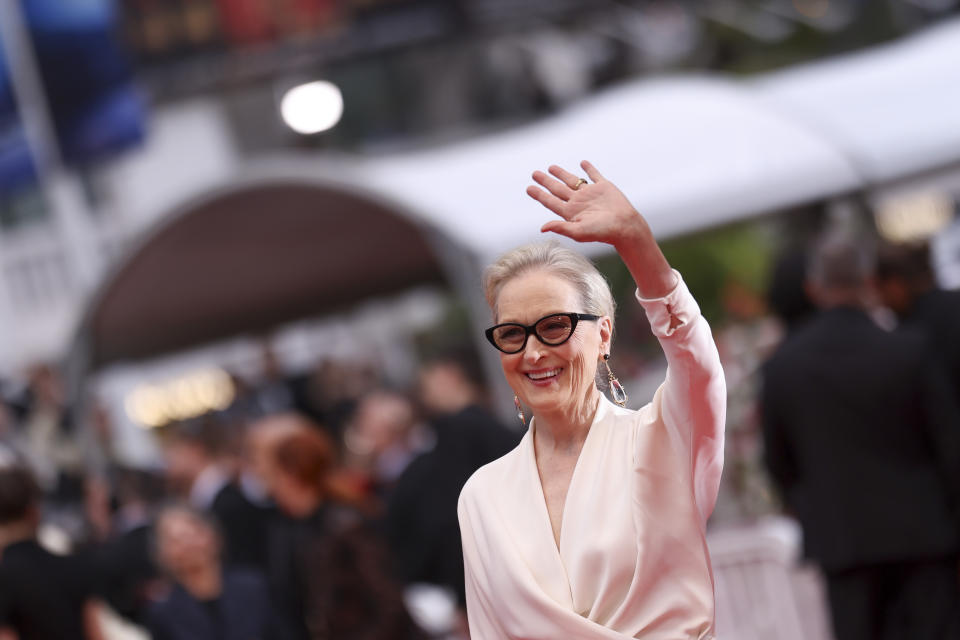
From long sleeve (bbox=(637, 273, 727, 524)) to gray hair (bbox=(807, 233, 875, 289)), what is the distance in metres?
2.92

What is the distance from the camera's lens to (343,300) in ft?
42.4

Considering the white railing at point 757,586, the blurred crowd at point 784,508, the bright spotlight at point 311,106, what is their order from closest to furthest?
1. the blurred crowd at point 784,508
2. the white railing at point 757,586
3. the bright spotlight at point 311,106

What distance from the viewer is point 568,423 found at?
182 cm

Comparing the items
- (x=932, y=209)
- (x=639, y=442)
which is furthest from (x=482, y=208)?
(x=639, y=442)

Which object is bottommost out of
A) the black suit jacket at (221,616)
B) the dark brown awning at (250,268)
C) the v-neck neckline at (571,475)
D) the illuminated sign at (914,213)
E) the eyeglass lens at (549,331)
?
the black suit jacket at (221,616)

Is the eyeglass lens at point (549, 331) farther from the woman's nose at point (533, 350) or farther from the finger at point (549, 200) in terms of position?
the finger at point (549, 200)

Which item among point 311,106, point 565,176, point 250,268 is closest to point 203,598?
point 565,176

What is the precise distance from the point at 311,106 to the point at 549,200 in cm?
670

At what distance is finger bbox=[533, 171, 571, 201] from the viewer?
1.68 meters

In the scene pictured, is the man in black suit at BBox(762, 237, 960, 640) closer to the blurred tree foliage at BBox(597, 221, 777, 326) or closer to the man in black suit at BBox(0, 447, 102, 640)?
the man in black suit at BBox(0, 447, 102, 640)

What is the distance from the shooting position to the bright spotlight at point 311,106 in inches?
319

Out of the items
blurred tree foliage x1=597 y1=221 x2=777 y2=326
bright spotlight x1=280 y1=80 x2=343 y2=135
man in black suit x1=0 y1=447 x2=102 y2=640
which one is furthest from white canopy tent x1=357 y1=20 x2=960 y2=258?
man in black suit x1=0 y1=447 x2=102 y2=640

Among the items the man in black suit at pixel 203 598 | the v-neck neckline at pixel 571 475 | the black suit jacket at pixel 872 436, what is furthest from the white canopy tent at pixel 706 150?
the v-neck neckline at pixel 571 475

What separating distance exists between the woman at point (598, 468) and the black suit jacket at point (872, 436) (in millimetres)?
3076
